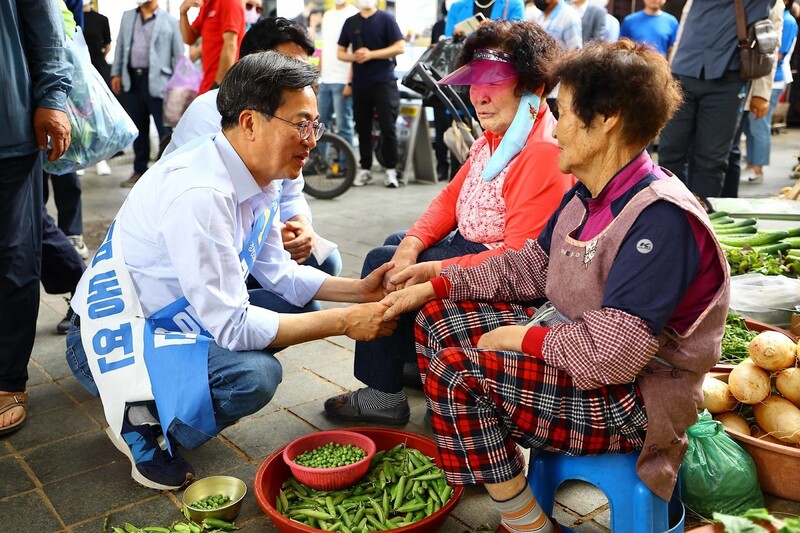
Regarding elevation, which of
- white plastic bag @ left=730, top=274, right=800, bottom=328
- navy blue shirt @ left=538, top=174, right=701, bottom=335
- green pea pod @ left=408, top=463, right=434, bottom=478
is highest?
navy blue shirt @ left=538, top=174, right=701, bottom=335

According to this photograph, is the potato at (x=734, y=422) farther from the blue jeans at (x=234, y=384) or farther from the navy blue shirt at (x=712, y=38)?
the navy blue shirt at (x=712, y=38)

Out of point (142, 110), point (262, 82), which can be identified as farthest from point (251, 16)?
point (262, 82)

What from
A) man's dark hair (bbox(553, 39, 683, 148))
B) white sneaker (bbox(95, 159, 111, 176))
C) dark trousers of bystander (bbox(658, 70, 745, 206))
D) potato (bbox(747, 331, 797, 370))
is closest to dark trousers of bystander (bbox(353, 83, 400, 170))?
white sneaker (bbox(95, 159, 111, 176))

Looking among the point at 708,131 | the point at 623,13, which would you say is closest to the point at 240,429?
the point at 708,131

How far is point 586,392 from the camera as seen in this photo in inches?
80.7

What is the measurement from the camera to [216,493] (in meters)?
2.55

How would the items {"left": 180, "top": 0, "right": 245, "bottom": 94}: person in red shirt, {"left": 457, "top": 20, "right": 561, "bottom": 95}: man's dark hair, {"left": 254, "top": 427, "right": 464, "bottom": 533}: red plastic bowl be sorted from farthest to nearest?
{"left": 180, "top": 0, "right": 245, "bottom": 94}: person in red shirt < {"left": 457, "top": 20, "right": 561, "bottom": 95}: man's dark hair < {"left": 254, "top": 427, "right": 464, "bottom": 533}: red plastic bowl

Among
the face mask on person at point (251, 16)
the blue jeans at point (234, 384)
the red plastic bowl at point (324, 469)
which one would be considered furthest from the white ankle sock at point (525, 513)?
the face mask on person at point (251, 16)

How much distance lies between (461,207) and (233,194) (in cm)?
108

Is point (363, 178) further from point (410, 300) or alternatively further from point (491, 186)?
point (410, 300)

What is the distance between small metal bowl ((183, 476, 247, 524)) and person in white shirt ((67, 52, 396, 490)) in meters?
0.16

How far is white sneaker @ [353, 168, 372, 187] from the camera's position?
942 cm

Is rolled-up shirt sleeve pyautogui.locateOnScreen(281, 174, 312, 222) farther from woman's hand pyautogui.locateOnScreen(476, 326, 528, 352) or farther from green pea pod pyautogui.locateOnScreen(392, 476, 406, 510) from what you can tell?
woman's hand pyautogui.locateOnScreen(476, 326, 528, 352)

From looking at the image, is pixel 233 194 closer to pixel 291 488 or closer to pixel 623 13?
pixel 291 488
